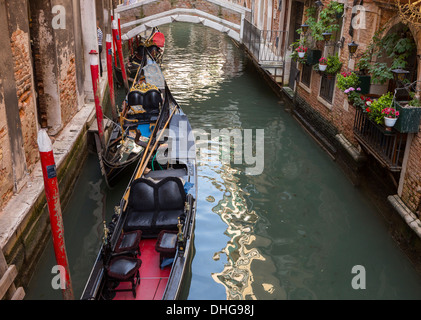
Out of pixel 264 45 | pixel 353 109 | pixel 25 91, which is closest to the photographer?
pixel 25 91

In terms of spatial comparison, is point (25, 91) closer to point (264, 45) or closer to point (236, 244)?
point (236, 244)

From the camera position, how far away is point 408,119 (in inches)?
173

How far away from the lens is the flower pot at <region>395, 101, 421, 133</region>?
436cm

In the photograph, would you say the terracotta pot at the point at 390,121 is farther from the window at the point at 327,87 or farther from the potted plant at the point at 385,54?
the window at the point at 327,87

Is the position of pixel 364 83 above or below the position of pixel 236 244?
above

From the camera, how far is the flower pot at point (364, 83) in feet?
18.4

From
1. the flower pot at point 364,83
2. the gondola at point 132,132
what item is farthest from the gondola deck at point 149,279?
the flower pot at point 364,83

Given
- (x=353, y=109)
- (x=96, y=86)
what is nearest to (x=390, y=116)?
(x=353, y=109)

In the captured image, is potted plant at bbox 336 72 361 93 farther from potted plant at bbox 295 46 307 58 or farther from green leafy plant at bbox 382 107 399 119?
potted plant at bbox 295 46 307 58

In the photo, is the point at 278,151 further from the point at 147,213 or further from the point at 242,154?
the point at 147,213

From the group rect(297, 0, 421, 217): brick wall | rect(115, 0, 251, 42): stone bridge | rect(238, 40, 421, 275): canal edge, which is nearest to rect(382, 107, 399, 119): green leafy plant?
rect(297, 0, 421, 217): brick wall

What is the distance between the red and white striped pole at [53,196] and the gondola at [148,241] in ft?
0.76

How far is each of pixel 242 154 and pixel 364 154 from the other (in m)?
2.10

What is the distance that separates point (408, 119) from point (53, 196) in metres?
3.30
